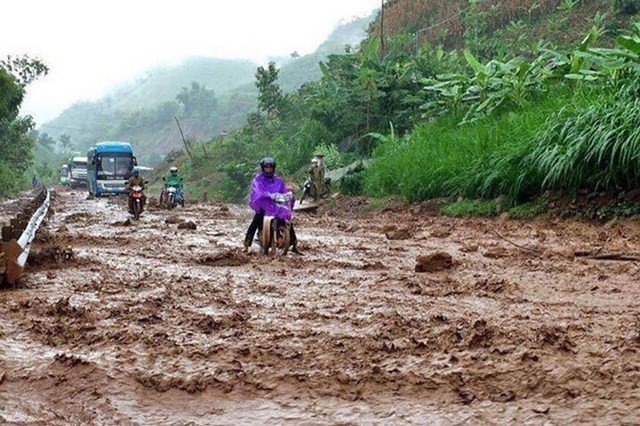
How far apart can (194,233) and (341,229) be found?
234 cm

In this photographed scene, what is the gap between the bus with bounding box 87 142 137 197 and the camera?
1137 inches

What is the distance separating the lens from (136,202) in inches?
595

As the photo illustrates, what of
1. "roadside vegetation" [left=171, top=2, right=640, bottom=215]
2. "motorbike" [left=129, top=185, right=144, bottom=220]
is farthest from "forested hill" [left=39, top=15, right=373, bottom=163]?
"motorbike" [left=129, top=185, right=144, bottom=220]

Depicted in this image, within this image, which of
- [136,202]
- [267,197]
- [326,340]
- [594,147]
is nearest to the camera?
[326,340]

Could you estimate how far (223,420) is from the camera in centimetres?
276

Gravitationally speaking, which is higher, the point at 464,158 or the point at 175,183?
the point at 464,158

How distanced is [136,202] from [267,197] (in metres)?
7.42

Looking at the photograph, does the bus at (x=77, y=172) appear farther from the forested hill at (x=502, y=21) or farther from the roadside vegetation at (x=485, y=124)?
the roadside vegetation at (x=485, y=124)

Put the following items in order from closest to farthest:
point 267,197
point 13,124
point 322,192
→ point 267,197, point 322,192, point 13,124

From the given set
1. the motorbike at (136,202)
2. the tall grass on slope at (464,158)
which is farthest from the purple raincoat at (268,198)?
the motorbike at (136,202)

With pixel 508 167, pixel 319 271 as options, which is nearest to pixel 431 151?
pixel 508 167

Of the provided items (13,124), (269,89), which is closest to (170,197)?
(269,89)

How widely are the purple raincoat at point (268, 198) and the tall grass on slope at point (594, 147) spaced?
3.55m

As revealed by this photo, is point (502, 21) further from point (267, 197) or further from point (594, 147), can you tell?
point (267, 197)
